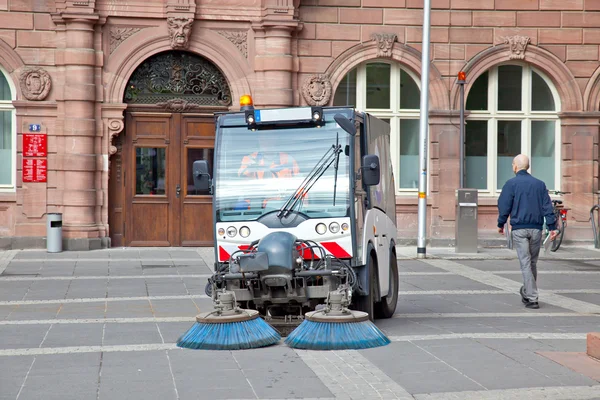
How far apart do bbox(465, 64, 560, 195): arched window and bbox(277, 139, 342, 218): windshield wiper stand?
13293 millimetres

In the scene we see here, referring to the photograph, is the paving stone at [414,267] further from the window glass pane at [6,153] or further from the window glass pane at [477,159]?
the window glass pane at [6,153]

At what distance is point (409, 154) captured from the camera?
23688 millimetres

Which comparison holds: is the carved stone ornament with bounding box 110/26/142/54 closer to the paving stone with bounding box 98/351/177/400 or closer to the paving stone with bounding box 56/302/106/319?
the paving stone with bounding box 56/302/106/319

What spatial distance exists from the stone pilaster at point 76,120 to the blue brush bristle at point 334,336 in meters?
13.0

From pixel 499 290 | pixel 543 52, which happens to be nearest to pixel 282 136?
pixel 499 290

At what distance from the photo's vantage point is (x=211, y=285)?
34.3 ft

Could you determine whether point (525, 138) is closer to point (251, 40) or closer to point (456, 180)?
point (456, 180)

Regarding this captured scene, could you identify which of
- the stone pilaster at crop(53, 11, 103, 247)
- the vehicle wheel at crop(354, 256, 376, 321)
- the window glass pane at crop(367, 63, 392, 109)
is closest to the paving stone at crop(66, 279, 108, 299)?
the vehicle wheel at crop(354, 256, 376, 321)

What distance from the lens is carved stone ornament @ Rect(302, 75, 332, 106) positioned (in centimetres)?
2269

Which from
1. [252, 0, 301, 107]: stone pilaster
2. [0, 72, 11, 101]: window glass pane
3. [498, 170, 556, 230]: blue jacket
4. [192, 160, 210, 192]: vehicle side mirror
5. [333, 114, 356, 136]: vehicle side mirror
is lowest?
[498, 170, 556, 230]: blue jacket

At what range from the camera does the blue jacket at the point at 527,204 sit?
12.9 meters

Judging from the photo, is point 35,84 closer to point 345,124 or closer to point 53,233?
point 53,233

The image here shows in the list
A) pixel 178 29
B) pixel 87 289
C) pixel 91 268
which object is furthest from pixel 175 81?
pixel 87 289

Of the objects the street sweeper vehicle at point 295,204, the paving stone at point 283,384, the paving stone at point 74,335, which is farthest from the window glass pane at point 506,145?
the paving stone at point 283,384
